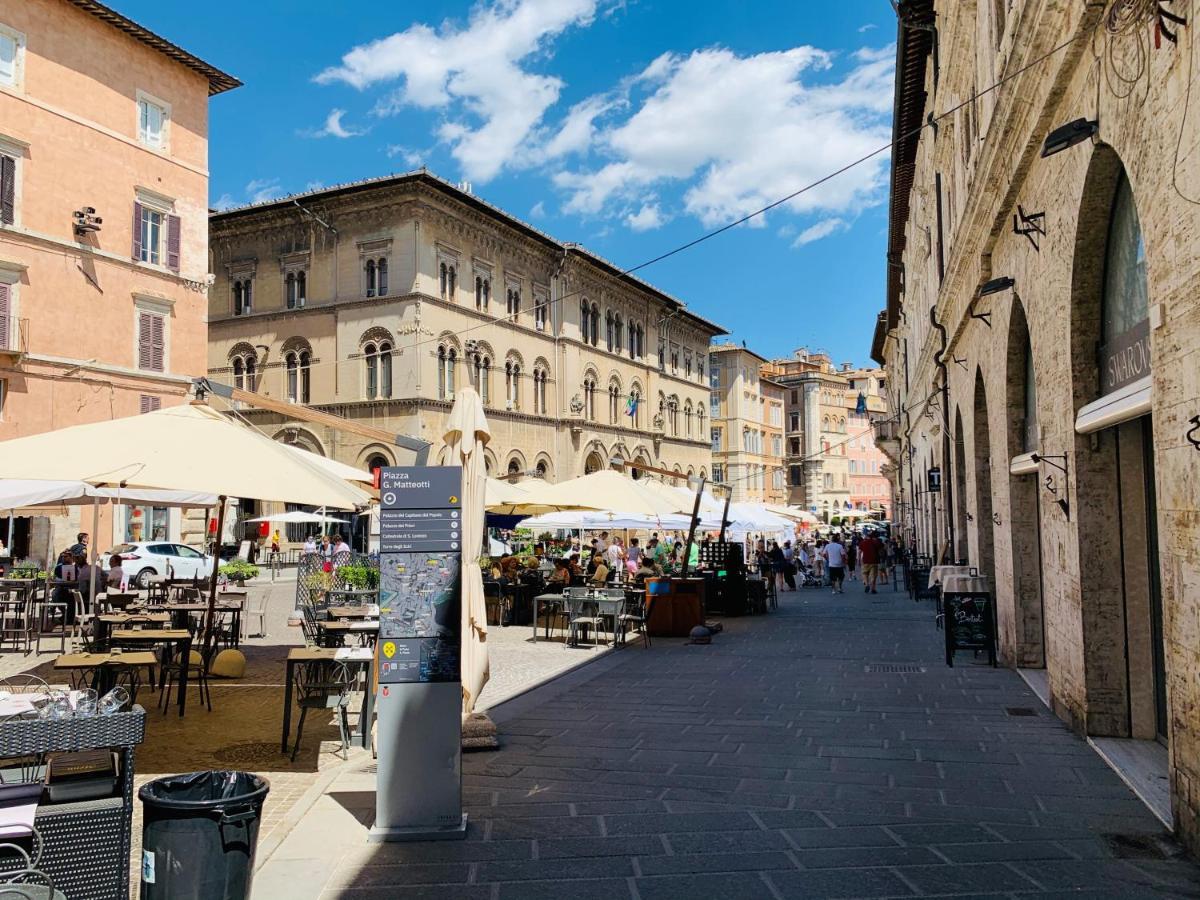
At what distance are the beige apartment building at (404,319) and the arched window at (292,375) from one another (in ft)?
0.27

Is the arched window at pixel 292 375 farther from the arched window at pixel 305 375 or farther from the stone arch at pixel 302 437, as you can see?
the stone arch at pixel 302 437

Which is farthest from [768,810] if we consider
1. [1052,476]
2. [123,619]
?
[123,619]

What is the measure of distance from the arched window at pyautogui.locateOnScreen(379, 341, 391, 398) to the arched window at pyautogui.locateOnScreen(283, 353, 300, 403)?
3.72 metres

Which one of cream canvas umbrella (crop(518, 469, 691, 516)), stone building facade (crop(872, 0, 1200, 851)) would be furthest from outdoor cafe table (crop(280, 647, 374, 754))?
cream canvas umbrella (crop(518, 469, 691, 516))

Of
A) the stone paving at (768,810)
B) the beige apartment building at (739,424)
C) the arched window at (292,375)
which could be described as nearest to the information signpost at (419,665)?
the stone paving at (768,810)

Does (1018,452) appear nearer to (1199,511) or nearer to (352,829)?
(1199,511)

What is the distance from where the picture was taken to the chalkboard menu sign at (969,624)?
447 inches

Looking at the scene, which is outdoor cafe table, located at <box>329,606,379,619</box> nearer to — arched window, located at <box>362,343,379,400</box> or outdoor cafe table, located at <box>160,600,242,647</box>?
outdoor cafe table, located at <box>160,600,242,647</box>

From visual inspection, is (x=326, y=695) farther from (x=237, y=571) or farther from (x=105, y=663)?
(x=237, y=571)

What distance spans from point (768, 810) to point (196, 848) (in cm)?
325

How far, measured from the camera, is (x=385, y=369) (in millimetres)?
34812

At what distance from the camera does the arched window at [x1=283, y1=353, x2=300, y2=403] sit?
36438 mm

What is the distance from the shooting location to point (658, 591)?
50.3 feet

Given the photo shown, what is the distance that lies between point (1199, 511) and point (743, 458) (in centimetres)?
6248
